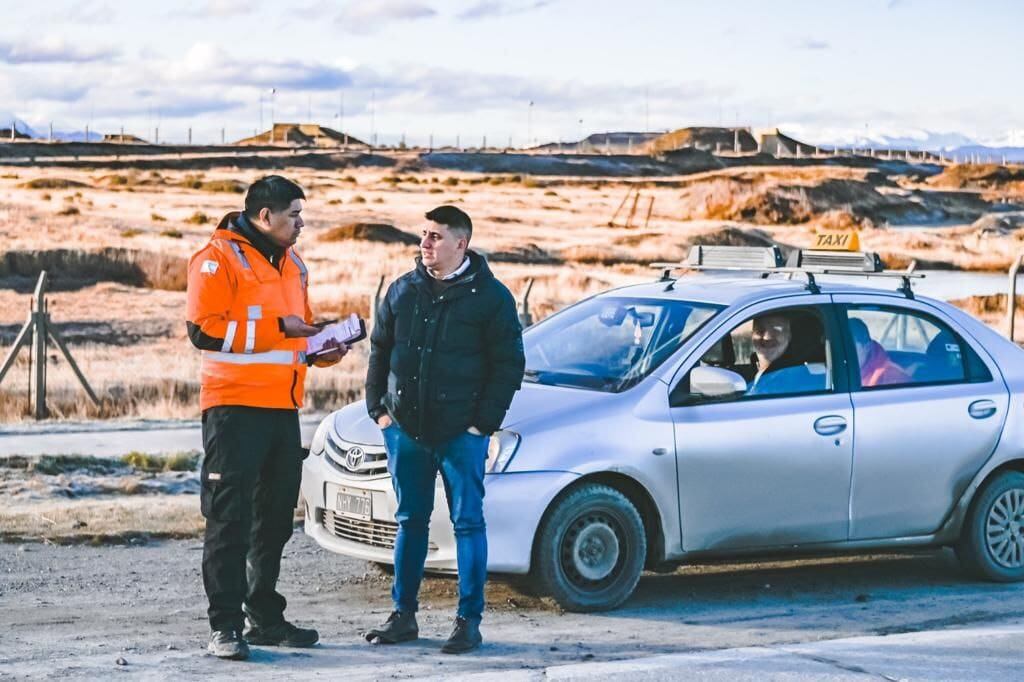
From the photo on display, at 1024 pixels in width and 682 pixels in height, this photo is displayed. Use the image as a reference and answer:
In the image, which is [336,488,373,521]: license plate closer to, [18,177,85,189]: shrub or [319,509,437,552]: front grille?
[319,509,437,552]: front grille

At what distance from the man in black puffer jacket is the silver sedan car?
0.53 m

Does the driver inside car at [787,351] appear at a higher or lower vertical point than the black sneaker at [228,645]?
higher

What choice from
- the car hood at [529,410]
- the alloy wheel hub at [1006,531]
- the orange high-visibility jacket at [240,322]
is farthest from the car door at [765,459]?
the orange high-visibility jacket at [240,322]

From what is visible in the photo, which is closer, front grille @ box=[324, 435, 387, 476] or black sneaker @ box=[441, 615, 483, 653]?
black sneaker @ box=[441, 615, 483, 653]

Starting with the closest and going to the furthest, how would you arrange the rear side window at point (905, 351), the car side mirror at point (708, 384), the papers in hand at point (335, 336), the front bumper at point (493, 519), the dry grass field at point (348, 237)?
the papers in hand at point (335, 336)
the front bumper at point (493, 519)
the car side mirror at point (708, 384)
the rear side window at point (905, 351)
the dry grass field at point (348, 237)

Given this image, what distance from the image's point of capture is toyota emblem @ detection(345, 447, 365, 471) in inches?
317

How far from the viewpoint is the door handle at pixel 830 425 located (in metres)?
8.63

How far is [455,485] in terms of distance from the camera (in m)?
7.23

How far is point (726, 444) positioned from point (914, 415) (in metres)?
1.16

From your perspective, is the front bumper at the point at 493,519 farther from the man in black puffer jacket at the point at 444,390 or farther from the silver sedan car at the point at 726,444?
the man in black puffer jacket at the point at 444,390

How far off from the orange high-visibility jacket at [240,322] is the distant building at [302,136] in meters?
164

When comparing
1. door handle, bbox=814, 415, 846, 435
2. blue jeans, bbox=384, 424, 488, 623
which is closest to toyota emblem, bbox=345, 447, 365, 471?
blue jeans, bbox=384, 424, 488, 623

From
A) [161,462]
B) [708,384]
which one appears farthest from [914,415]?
[161,462]

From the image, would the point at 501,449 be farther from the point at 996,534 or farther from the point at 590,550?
the point at 996,534
